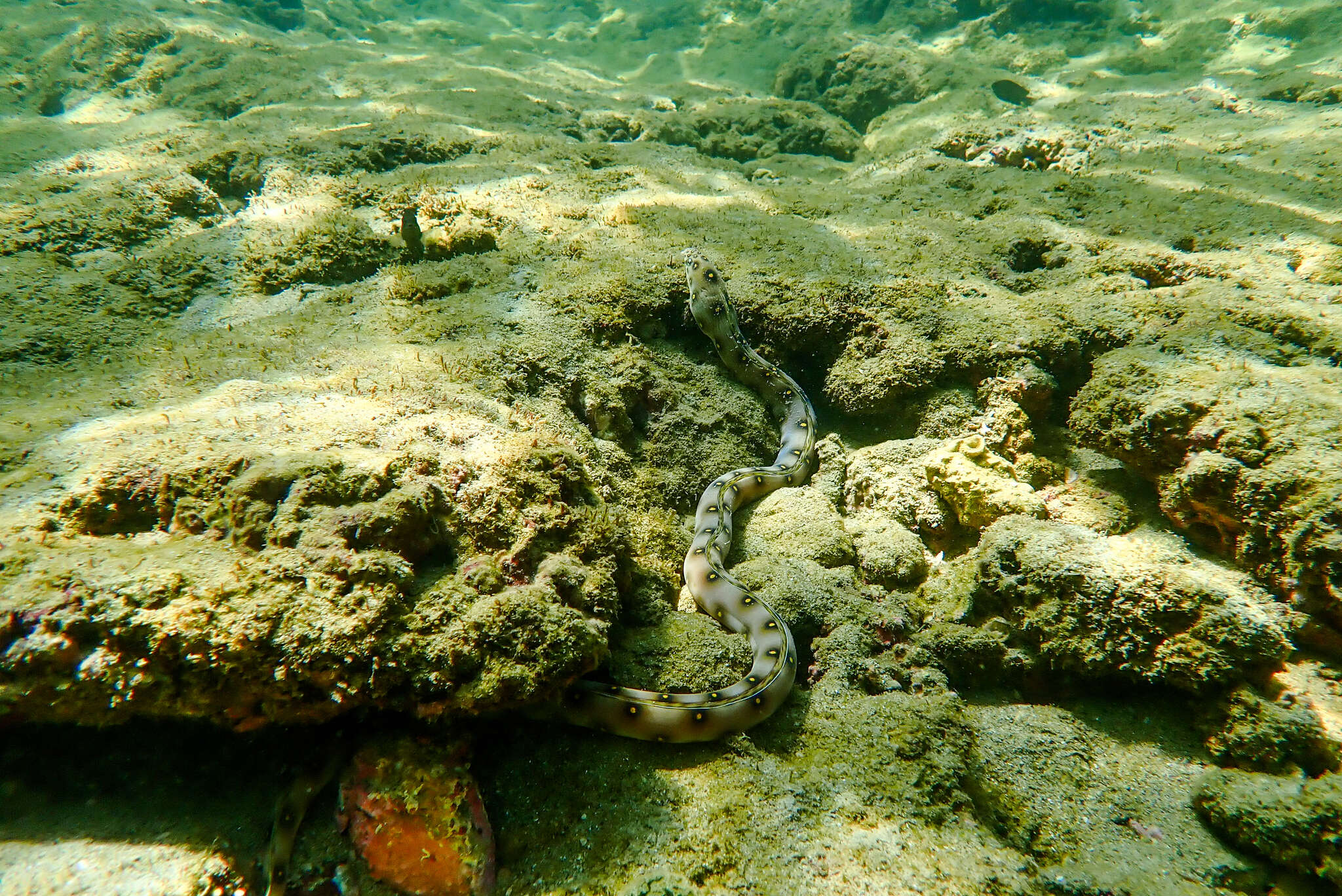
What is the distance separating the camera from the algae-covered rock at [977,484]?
3.24 metres

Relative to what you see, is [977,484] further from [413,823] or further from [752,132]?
[752,132]

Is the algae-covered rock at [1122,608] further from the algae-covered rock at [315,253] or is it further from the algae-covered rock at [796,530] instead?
the algae-covered rock at [315,253]

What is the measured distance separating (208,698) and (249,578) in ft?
1.33

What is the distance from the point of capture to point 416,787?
198 cm

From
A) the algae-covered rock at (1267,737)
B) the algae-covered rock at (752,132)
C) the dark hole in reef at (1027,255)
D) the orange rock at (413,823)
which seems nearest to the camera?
the orange rock at (413,823)

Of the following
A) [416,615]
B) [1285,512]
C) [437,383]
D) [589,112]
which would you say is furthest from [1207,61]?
[416,615]

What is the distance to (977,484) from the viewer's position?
11.0 feet

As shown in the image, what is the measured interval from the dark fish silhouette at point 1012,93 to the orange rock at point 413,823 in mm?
12208

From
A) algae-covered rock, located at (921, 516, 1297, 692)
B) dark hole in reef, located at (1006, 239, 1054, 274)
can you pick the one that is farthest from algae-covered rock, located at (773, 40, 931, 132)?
algae-covered rock, located at (921, 516, 1297, 692)

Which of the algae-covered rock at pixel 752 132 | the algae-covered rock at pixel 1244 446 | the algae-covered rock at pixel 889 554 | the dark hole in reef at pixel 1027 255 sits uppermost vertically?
the algae-covered rock at pixel 752 132

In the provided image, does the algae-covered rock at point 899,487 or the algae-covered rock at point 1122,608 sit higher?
the algae-covered rock at point 1122,608

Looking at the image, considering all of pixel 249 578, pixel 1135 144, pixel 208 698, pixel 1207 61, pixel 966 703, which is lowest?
pixel 966 703

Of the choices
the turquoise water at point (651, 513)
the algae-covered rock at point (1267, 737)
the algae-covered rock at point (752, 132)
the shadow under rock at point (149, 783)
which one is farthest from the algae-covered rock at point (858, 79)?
the shadow under rock at point (149, 783)

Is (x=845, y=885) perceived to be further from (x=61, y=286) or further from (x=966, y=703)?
(x=61, y=286)
